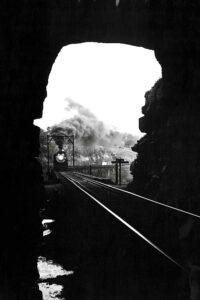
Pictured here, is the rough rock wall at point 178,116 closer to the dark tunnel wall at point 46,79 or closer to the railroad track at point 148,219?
the dark tunnel wall at point 46,79

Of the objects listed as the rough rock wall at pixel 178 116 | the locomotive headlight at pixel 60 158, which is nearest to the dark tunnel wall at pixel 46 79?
the rough rock wall at pixel 178 116

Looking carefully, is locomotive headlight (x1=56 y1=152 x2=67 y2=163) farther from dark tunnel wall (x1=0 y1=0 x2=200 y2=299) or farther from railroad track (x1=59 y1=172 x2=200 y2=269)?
railroad track (x1=59 y1=172 x2=200 y2=269)

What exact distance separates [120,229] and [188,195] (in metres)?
4.68

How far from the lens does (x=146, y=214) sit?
35.6ft

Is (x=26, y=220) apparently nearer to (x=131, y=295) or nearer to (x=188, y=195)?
(x=131, y=295)

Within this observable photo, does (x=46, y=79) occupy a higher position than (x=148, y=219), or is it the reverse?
(x=46, y=79)

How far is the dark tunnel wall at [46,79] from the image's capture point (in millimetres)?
7660

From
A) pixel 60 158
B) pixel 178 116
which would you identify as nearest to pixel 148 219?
pixel 178 116

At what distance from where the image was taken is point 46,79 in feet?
40.3

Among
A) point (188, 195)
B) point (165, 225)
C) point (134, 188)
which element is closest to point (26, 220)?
point (165, 225)

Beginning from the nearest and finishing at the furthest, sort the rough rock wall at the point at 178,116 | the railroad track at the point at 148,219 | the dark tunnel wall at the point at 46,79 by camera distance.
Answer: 1. the railroad track at the point at 148,219
2. the dark tunnel wall at the point at 46,79
3. the rough rock wall at the point at 178,116

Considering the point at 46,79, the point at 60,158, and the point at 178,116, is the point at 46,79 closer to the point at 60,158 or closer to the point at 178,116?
the point at 178,116

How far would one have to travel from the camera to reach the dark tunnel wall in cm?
766

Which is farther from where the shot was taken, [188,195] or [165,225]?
[188,195]
